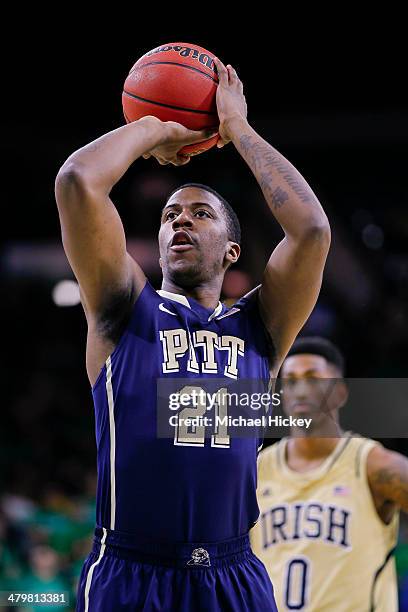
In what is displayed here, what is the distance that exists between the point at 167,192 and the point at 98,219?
9.34 meters

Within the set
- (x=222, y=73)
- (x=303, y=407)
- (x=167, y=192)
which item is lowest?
(x=303, y=407)

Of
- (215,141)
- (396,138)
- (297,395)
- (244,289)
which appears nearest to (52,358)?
(244,289)

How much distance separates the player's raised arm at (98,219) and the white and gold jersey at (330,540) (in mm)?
2140

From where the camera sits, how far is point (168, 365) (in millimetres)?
2965

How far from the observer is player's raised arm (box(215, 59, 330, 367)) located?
3.10 meters

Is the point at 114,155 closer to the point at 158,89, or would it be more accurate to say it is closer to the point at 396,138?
the point at 158,89

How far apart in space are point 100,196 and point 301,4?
829 centimetres

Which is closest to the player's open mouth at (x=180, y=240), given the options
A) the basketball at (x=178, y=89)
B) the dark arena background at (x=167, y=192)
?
the basketball at (x=178, y=89)

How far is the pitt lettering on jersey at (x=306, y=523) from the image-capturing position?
15.2ft

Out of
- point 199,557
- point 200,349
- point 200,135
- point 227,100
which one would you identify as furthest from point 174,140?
point 199,557

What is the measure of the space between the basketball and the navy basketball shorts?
1458 millimetres

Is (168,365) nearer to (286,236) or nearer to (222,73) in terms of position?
(286,236)

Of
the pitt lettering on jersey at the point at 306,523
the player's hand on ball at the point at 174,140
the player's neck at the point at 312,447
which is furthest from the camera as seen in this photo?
the player's neck at the point at 312,447

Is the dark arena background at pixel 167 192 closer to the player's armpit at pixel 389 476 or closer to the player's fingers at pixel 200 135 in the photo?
the player's armpit at pixel 389 476
